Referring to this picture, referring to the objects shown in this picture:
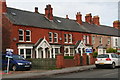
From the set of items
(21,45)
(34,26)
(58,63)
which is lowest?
(58,63)

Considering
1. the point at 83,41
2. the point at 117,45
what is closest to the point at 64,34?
the point at 83,41

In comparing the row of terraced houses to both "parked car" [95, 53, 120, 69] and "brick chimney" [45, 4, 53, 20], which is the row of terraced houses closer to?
"brick chimney" [45, 4, 53, 20]

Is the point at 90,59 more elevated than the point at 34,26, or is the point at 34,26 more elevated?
the point at 34,26

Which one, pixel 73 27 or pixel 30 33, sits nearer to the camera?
pixel 30 33

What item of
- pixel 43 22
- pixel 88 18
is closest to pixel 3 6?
pixel 43 22

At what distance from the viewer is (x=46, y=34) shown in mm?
33406

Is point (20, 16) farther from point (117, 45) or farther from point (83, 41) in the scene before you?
point (117, 45)

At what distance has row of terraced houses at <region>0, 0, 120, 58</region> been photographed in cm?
2892

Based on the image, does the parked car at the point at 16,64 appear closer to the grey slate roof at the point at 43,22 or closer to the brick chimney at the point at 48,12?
the grey slate roof at the point at 43,22

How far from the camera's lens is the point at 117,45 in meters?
50.6

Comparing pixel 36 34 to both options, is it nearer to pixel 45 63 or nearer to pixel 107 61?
pixel 45 63

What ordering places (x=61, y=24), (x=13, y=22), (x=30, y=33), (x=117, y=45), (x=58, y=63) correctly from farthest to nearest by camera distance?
(x=117, y=45), (x=61, y=24), (x=30, y=33), (x=13, y=22), (x=58, y=63)

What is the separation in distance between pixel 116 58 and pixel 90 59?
6.13 metres

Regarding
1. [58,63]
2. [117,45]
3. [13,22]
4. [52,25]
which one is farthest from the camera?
[117,45]
